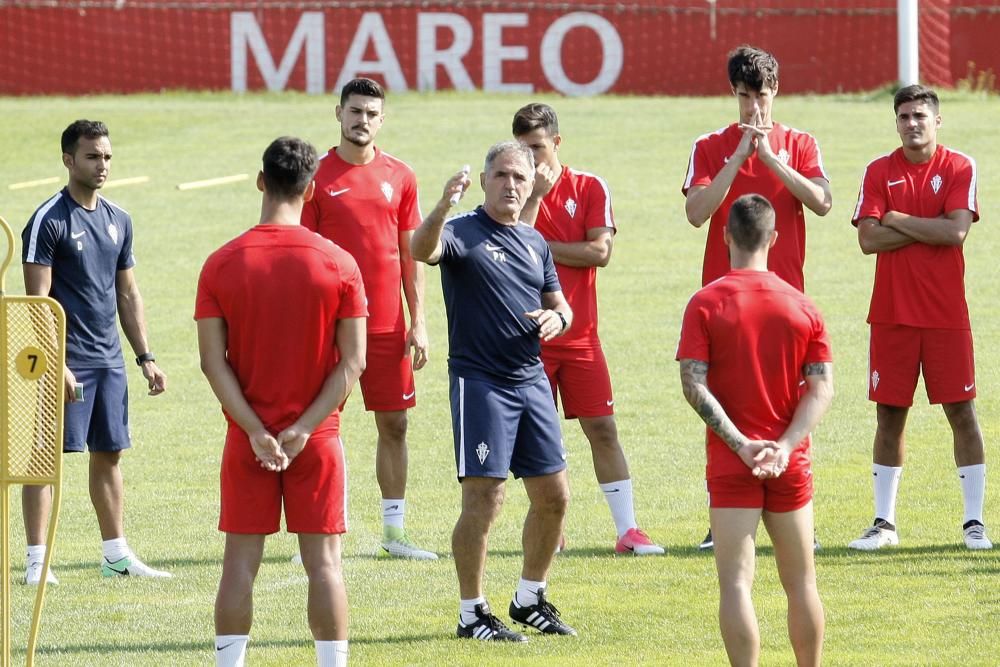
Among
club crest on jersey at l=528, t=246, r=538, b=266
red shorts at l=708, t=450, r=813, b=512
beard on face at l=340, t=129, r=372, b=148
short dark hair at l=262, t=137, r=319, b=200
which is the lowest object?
red shorts at l=708, t=450, r=813, b=512

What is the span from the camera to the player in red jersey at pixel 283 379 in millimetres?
6293

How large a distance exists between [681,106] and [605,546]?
851 inches

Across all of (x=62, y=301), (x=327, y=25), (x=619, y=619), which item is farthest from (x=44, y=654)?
(x=327, y=25)

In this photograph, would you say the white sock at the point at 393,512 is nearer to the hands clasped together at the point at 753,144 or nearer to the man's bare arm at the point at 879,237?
the hands clasped together at the point at 753,144

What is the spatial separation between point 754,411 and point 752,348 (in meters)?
0.27

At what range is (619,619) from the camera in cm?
800

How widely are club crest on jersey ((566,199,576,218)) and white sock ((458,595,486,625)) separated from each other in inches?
104

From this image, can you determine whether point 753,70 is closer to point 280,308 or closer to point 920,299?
point 920,299

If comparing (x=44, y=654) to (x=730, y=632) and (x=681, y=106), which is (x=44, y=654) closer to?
(x=730, y=632)

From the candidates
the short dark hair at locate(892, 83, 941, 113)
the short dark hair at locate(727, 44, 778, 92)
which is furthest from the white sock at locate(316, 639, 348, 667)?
the short dark hair at locate(892, 83, 941, 113)

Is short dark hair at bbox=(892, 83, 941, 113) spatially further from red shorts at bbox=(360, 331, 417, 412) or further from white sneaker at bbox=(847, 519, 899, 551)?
red shorts at bbox=(360, 331, 417, 412)

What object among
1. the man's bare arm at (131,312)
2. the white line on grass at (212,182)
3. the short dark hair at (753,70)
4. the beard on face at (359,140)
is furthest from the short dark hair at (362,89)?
the white line on grass at (212,182)

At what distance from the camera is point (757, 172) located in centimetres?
905

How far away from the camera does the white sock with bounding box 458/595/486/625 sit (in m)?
7.65
